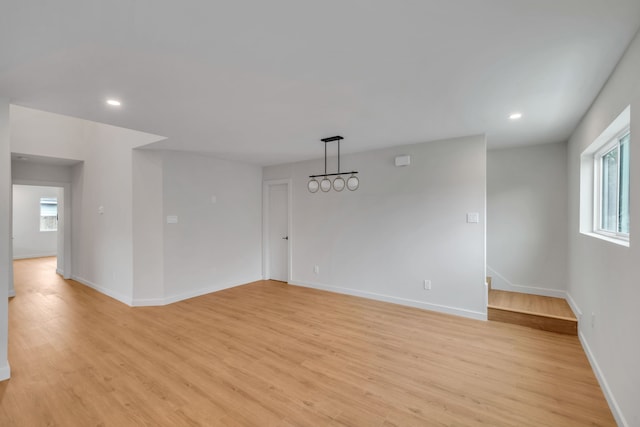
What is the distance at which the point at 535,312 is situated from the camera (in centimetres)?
362

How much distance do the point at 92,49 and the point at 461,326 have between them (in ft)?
14.6

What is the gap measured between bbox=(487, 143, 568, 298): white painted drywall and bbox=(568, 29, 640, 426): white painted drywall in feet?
4.26

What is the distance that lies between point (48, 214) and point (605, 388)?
44.6 feet

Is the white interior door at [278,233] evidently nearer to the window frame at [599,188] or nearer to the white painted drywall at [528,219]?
the white painted drywall at [528,219]

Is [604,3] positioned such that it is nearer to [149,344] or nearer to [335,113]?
[335,113]

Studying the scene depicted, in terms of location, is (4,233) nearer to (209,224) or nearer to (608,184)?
(209,224)

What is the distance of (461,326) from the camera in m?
3.63

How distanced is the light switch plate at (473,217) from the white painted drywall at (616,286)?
1.05m

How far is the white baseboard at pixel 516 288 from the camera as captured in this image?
429 centimetres

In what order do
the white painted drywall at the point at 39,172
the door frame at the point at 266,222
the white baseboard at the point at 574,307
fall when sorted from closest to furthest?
the white baseboard at the point at 574,307
the white painted drywall at the point at 39,172
the door frame at the point at 266,222

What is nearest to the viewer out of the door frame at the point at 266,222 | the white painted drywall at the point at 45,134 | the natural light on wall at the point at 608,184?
the natural light on wall at the point at 608,184

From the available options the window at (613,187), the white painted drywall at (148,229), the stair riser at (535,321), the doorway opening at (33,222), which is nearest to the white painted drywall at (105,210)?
the white painted drywall at (148,229)

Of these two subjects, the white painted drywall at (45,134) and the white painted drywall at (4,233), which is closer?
the white painted drywall at (4,233)

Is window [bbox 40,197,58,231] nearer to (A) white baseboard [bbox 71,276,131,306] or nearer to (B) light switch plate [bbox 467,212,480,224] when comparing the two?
(A) white baseboard [bbox 71,276,131,306]
